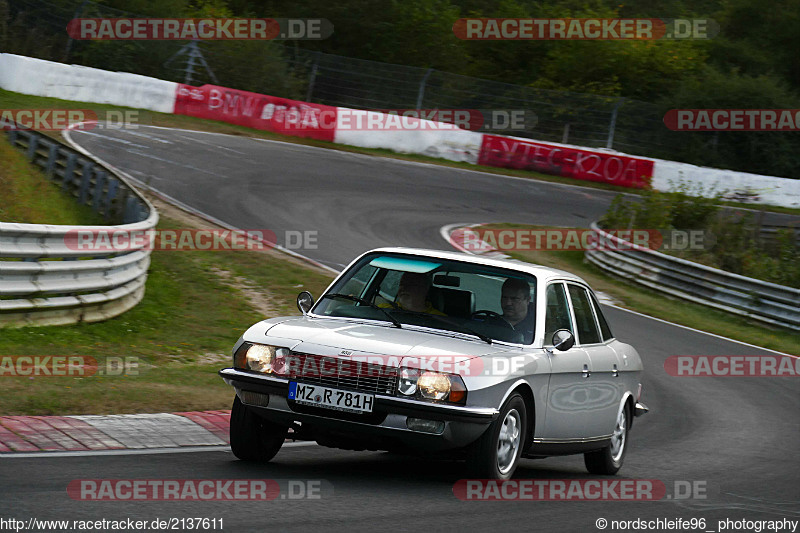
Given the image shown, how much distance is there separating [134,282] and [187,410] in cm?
563

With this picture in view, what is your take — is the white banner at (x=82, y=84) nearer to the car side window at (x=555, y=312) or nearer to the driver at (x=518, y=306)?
the car side window at (x=555, y=312)

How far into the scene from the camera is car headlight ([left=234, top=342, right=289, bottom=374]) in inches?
262

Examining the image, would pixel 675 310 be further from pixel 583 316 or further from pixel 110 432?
pixel 110 432

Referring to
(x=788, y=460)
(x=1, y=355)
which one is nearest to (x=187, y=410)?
(x=1, y=355)

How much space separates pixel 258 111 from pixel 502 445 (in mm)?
27908

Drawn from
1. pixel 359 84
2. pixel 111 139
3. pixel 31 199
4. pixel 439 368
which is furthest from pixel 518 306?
pixel 359 84

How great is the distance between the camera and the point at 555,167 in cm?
3541

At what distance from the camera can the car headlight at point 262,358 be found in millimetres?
6656

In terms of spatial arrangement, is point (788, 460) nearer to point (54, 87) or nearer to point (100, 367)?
point (100, 367)

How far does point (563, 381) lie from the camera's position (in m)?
7.48

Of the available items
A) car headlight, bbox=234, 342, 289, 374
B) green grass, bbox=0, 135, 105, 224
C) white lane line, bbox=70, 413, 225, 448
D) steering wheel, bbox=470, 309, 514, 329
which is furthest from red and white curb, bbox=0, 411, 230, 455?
green grass, bbox=0, 135, 105, 224

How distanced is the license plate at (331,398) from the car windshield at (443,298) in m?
0.88

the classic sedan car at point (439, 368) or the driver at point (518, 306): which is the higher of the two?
the driver at point (518, 306)

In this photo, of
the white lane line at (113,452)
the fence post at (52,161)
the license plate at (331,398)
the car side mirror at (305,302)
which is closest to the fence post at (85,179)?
the fence post at (52,161)
